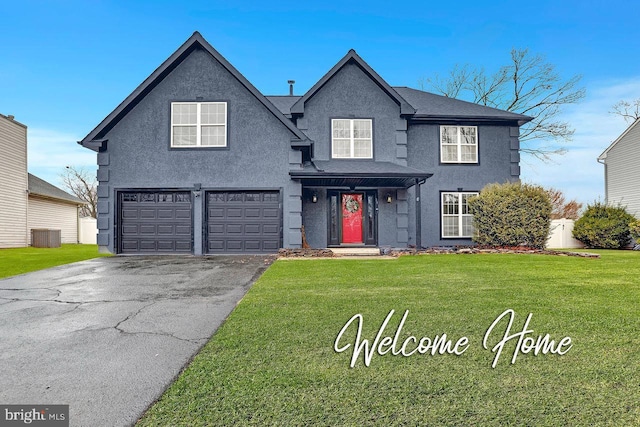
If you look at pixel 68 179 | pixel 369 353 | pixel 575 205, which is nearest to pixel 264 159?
pixel 369 353

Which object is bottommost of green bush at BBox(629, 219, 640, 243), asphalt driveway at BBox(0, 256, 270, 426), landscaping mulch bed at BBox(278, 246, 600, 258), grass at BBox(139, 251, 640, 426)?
asphalt driveway at BBox(0, 256, 270, 426)

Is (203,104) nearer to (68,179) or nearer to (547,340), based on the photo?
(547,340)

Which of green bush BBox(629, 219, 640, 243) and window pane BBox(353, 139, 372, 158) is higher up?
window pane BBox(353, 139, 372, 158)

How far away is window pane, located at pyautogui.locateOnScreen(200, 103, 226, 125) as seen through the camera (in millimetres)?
13883

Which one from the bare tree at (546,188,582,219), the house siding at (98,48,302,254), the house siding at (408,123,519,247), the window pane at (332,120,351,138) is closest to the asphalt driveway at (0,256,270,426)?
the house siding at (98,48,302,254)

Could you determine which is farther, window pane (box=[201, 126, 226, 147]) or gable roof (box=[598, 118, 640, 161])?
gable roof (box=[598, 118, 640, 161])

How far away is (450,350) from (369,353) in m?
0.76

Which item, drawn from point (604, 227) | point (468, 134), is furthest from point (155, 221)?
point (604, 227)

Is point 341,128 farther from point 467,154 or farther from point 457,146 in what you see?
point 467,154

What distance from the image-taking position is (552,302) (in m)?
5.29

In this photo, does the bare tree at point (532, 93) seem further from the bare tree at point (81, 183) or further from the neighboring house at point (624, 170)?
the bare tree at point (81, 183)

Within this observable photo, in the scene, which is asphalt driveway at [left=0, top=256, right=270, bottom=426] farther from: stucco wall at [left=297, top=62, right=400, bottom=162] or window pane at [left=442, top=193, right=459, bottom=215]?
window pane at [left=442, top=193, right=459, bottom=215]

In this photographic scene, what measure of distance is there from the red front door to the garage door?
20.8 feet

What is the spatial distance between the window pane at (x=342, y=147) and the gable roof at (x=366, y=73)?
6.28ft
